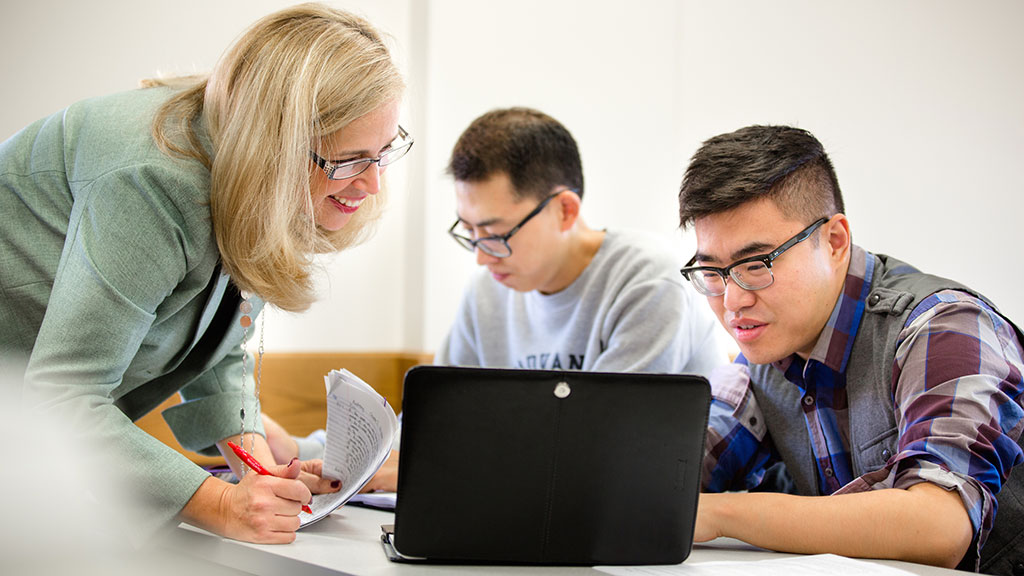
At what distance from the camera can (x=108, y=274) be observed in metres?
1.04

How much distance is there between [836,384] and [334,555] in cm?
79

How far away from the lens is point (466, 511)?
3.01 feet

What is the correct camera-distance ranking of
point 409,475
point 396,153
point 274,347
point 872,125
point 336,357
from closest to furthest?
point 409,475, point 396,153, point 872,125, point 274,347, point 336,357

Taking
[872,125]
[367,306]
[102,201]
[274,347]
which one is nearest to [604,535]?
[102,201]

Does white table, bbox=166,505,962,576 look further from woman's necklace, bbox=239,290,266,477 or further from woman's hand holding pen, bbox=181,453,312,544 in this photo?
woman's necklace, bbox=239,290,266,477

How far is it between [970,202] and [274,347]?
6.88ft

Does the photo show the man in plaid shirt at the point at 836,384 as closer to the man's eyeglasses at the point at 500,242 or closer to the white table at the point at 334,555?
the white table at the point at 334,555

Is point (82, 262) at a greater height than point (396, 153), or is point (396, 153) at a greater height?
point (396, 153)

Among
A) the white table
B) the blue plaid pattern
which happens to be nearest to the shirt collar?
the blue plaid pattern

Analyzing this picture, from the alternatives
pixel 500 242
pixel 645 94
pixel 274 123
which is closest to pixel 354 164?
pixel 274 123

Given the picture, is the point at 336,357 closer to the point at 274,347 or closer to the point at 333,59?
the point at 274,347

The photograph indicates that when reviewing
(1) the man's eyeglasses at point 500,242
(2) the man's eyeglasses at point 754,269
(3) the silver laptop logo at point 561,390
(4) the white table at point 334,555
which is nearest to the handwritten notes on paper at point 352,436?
(4) the white table at point 334,555

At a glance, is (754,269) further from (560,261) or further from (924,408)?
(560,261)

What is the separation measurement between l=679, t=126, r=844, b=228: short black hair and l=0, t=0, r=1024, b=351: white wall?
51 centimetres
